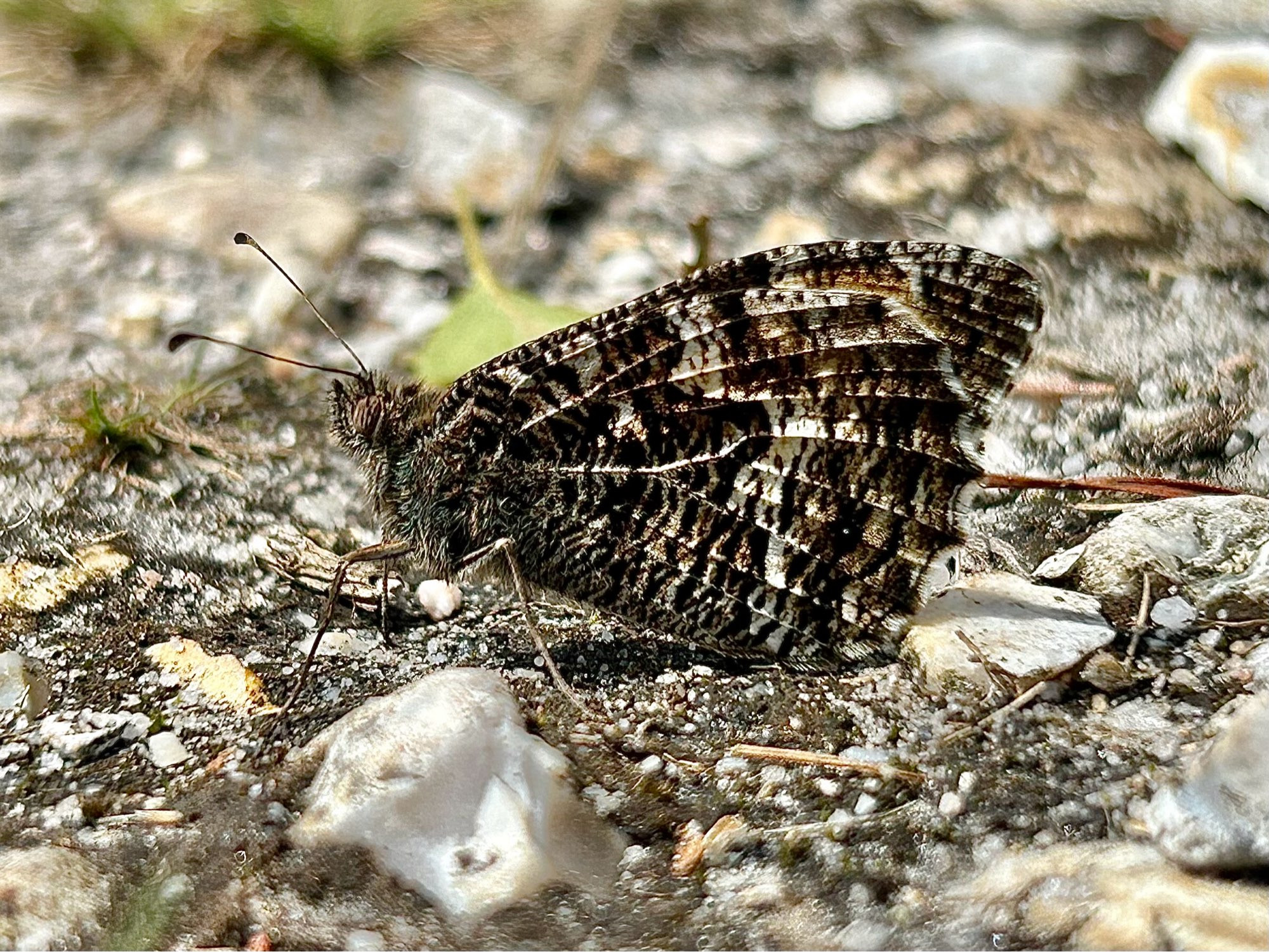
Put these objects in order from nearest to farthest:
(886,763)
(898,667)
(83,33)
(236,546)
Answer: (886,763), (898,667), (236,546), (83,33)

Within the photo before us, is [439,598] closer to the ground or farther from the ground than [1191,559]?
closer to the ground

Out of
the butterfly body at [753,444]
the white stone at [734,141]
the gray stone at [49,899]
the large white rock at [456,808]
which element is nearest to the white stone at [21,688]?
the gray stone at [49,899]

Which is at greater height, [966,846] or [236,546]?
[966,846]

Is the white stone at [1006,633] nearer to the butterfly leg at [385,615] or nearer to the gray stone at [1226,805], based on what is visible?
the gray stone at [1226,805]

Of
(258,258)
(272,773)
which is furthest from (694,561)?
(258,258)

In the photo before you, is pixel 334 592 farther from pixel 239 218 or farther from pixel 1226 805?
pixel 239 218

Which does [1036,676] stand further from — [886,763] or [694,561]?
[694,561]

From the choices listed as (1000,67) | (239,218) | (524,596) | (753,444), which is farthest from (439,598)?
(1000,67)
